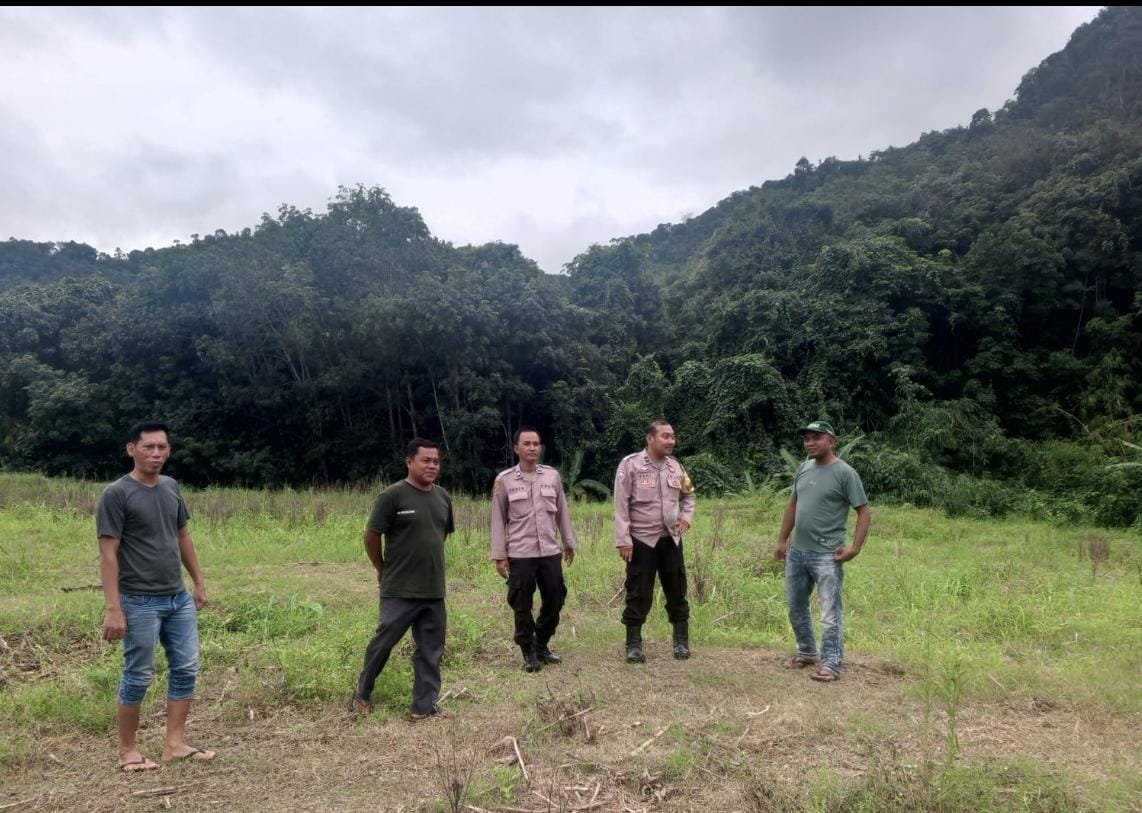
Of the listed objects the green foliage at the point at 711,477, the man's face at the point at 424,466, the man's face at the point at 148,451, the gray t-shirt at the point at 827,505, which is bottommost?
the green foliage at the point at 711,477

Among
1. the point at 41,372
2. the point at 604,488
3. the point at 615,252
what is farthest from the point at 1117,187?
the point at 41,372

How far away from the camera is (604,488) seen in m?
19.4

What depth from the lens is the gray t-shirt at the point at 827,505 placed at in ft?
15.3

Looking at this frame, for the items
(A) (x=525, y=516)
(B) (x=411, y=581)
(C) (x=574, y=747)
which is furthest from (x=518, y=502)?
(C) (x=574, y=747)

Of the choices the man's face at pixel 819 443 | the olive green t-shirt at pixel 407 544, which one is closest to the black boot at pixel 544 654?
the olive green t-shirt at pixel 407 544

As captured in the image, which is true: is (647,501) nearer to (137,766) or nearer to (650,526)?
(650,526)

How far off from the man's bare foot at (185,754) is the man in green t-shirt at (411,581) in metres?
0.81

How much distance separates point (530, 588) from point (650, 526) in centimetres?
92

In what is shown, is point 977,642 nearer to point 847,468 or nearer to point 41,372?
point 847,468

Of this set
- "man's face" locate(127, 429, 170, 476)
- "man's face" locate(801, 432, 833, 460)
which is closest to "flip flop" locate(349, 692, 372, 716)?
"man's face" locate(127, 429, 170, 476)

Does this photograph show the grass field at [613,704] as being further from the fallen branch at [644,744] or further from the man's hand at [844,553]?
the man's hand at [844,553]

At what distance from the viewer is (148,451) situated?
3488mm

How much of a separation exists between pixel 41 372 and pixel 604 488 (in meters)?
18.5

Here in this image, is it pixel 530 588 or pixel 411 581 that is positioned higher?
pixel 411 581
